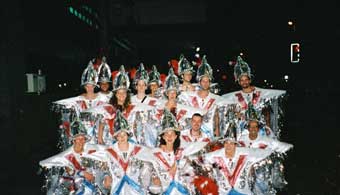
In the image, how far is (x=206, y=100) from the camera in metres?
5.61

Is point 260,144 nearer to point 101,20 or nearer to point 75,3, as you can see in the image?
point 101,20

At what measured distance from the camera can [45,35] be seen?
51.4ft

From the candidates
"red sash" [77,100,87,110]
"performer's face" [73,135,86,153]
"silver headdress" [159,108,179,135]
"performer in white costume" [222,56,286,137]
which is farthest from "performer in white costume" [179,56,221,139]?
"performer's face" [73,135,86,153]

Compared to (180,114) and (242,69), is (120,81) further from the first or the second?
(242,69)

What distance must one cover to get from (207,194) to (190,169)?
1.48 ft

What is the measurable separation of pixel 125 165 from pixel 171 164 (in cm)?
53

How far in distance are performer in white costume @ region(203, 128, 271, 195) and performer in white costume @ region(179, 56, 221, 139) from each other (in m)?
1.06

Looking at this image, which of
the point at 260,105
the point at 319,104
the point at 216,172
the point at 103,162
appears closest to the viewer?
the point at 216,172

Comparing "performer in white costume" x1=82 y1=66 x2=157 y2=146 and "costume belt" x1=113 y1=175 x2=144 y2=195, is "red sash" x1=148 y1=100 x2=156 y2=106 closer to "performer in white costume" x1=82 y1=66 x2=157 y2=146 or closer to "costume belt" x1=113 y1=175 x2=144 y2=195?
"performer in white costume" x1=82 y1=66 x2=157 y2=146

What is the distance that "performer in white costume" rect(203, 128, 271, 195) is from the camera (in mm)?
4188

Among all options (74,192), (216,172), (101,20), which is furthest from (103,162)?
(101,20)

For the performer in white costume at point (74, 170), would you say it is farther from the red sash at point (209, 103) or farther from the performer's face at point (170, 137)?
the red sash at point (209, 103)

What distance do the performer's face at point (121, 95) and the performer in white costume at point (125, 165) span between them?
92 centimetres

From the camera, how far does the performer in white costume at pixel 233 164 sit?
4.19 metres
